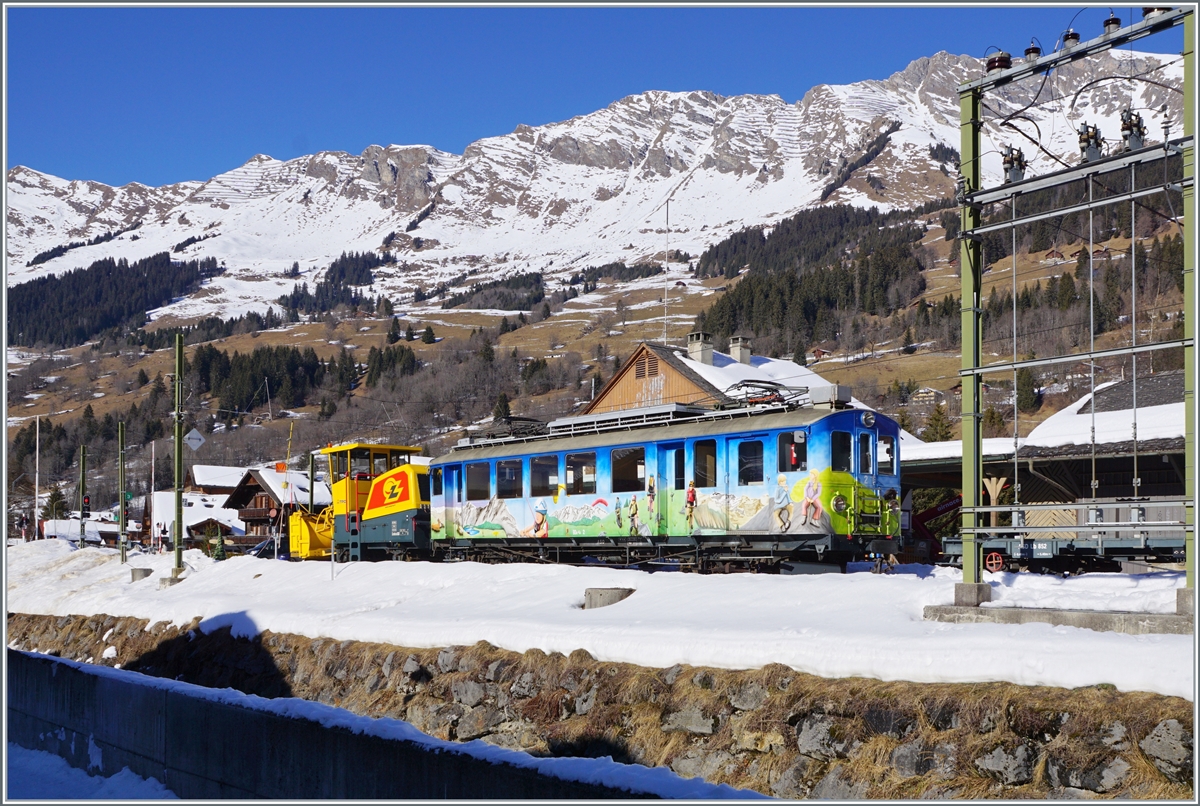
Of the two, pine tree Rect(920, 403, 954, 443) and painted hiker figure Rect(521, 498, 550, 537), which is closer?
painted hiker figure Rect(521, 498, 550, 537)

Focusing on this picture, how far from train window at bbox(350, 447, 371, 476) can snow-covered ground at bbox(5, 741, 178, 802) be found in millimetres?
15525

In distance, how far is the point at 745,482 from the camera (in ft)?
71.1

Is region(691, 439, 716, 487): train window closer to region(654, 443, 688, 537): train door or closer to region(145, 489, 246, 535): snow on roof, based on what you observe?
region(654, 443, 688, 537): train door

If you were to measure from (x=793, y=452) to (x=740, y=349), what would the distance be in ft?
128

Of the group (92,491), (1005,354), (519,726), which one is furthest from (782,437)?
(92,491)

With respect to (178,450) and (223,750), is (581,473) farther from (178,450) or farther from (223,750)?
(178,450)

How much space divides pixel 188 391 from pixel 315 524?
466ft

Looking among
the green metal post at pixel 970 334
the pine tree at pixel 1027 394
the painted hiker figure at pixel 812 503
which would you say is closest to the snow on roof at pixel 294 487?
the painted hiker figure at pixel 812 503

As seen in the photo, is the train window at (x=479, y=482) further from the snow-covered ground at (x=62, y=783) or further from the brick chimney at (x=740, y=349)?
the brick chimney at (x=740, y=349)

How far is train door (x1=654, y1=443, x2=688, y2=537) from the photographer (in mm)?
22828

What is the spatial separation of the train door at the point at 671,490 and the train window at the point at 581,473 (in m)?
2.03

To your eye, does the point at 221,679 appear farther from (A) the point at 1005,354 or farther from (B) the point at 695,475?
(A) the point at 1005,354

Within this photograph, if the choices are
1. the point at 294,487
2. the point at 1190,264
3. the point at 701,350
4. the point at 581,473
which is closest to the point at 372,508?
the point at 581,473

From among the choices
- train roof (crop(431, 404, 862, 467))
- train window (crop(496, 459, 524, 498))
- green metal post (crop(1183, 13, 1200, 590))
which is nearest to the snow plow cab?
train roof (crop(431, 404, 862, 467))
